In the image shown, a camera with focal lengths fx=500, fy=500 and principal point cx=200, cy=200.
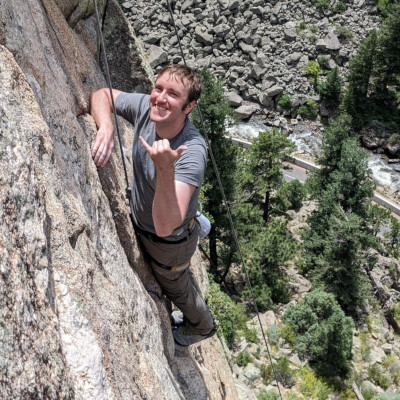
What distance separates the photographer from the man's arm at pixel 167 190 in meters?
3.49

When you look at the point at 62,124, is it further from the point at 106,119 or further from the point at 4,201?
the point at 4,201

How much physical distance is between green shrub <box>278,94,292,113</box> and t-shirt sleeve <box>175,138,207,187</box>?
37734 millimetres

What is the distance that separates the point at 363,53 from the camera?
38.6m

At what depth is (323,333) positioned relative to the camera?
20.1m

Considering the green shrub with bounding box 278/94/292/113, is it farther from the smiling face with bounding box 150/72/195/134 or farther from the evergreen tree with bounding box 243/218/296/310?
the smiling face with bounding box 150/72/195/134

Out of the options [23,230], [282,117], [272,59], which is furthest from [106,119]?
[272,59]

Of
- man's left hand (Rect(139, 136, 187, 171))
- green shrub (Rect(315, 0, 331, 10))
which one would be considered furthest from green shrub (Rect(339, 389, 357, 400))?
green shrub (Rect(315, 0, 331, 10))

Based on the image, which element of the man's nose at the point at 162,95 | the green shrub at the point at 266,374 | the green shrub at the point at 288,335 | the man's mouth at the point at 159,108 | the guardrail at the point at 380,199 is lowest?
the guardrail at the point at 380,199

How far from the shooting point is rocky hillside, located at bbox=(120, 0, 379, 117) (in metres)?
42.4

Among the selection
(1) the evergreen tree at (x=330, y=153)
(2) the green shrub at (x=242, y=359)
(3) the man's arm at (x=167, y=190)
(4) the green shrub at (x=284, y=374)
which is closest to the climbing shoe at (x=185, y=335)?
(3) the man's arm at (x=167, y=190)

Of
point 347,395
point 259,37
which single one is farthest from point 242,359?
point 259,37

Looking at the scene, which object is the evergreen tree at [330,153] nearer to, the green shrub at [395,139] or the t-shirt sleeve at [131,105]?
the green shrub at [395,139]

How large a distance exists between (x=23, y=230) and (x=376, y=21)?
50.0m

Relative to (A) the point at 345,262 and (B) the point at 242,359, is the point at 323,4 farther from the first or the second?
(B) the point at 242,359
